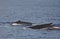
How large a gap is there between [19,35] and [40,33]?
1.92 feet

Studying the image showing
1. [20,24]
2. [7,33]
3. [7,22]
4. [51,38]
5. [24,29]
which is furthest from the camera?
[7,22]

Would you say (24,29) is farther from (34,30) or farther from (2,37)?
(2,37)

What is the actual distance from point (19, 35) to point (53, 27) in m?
1.24

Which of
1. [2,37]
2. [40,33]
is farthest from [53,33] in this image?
[2,37]

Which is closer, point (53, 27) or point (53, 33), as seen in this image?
point (53, 33)

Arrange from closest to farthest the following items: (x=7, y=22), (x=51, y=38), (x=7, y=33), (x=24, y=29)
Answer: (x=51, y=38), (x=7, y=33), (x=24, y=29), (x=7, y=22)

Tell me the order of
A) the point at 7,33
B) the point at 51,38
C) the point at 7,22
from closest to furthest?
the point at 51,38, the point at 7,33, the point at 7,22

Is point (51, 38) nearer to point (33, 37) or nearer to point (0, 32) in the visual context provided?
point (33, 37)

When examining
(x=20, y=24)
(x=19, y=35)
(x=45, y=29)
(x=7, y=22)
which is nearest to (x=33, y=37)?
(x=19, y=35)

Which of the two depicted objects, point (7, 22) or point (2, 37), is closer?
point (2, 37)

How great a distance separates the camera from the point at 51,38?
6.73 meters

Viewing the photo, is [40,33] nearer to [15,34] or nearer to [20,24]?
[15,34]

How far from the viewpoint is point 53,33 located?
7.27m

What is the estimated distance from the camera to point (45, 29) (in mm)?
7617
